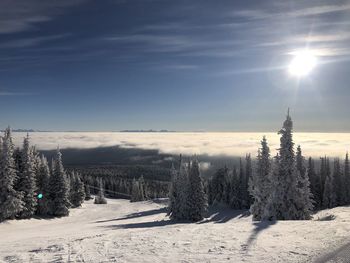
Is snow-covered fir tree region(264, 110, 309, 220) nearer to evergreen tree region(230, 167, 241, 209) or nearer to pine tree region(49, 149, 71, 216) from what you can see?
pine tree region(49, 149, 71, 216)

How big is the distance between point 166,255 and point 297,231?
1126cm

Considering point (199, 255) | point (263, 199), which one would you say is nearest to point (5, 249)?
point (199, 255)

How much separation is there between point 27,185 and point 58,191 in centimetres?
801

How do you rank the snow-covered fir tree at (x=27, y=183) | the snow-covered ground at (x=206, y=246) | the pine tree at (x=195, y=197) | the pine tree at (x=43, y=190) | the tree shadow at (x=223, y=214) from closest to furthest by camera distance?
the snow-covered ground at (x=206, y=246) → the snow-covered fir tree at (x=27, y=183) → the pine tree at (x=195, y=197) → the pine tree at (x=43, y=190) → the tree shadow at (x=223, y=214)

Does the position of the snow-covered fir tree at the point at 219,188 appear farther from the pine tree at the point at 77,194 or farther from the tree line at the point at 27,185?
the tree line at the point at 27,185

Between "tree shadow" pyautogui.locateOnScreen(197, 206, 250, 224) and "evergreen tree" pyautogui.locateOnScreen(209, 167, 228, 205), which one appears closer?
"tree shadow" pyautogui.locateOnScreen(197, 206, 250, 224)

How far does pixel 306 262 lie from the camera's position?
18.2m

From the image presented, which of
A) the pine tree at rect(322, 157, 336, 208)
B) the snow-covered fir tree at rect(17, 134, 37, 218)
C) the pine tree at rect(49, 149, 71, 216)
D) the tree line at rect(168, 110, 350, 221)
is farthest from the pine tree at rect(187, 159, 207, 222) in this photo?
the pine tree at rect(322, 157, 336, 208)

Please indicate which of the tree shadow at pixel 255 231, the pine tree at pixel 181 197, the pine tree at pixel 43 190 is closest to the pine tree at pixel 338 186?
the pine tree at pixel 181 197

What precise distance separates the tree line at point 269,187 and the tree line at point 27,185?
2007 cm

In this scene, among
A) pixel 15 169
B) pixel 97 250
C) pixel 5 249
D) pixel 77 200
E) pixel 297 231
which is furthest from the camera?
pixel 77 200

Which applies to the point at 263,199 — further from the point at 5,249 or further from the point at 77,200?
the point at 77,200

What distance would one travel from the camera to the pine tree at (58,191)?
6612cm

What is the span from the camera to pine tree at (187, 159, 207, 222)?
62.9m
